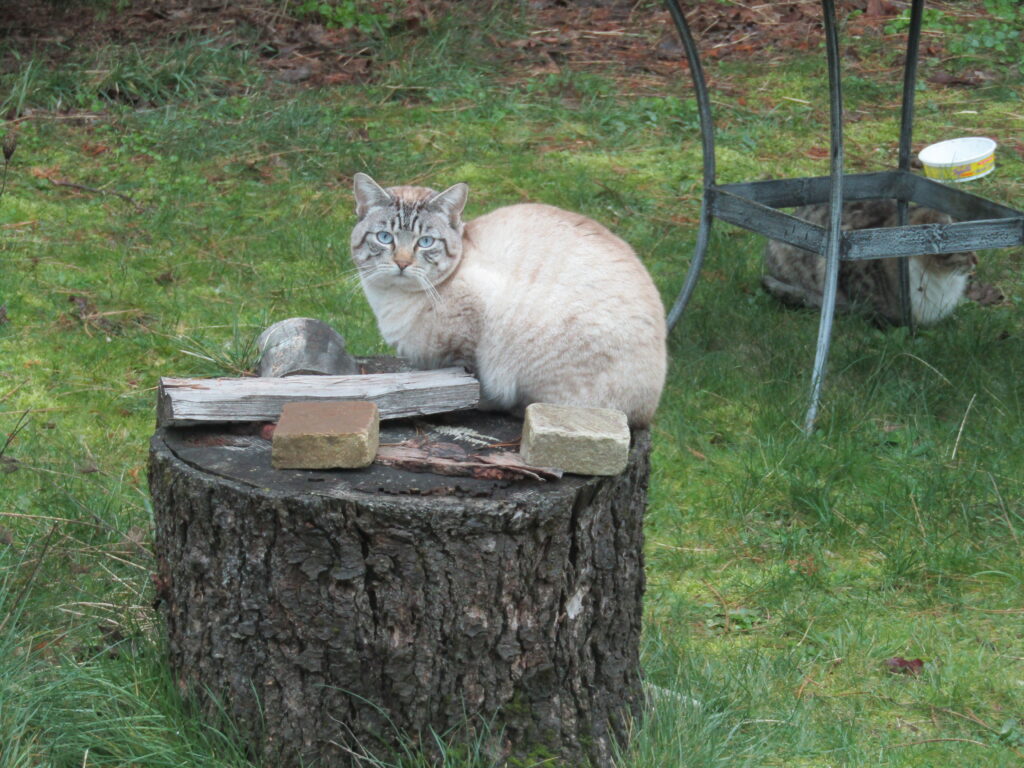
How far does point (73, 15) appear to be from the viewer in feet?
27.3

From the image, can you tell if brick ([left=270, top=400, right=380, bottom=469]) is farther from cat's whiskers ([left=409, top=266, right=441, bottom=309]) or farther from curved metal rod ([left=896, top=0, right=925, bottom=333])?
curved metal rod ([left=896, top=0, right=925, bottom=333])

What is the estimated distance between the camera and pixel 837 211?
4.43 metres

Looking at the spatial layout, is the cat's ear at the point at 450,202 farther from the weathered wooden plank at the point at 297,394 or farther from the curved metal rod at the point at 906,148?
the curved metal rod at the point at 906,148

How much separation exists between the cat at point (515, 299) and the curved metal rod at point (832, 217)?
4.62ft

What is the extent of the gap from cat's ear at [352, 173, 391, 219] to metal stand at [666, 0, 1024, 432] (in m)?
1.80

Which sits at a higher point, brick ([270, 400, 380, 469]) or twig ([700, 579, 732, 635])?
brick ([270, 400, 380, 469])

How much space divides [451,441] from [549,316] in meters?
0.45

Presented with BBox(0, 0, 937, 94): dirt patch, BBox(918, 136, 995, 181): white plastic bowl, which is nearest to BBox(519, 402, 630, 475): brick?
BBox(918, 136, 995, 181): white plastic bowl

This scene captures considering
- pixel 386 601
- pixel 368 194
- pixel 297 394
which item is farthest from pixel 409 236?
pixel 386 601

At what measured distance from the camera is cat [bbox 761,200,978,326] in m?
5.21

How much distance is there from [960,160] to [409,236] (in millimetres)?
2986

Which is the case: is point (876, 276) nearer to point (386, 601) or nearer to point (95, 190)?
point (386, 601)

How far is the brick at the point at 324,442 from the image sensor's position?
95.8 inches

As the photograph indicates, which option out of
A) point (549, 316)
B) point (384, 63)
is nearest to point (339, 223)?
point (384, 63)
